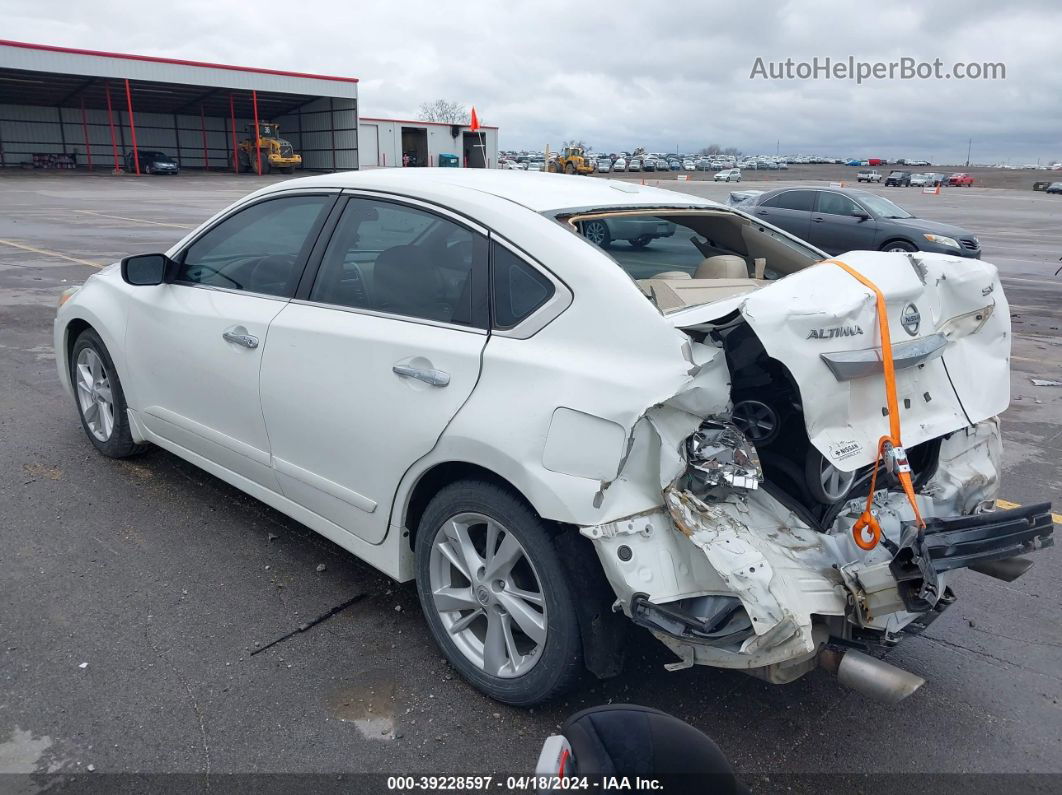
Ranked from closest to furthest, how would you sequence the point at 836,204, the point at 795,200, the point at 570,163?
the point at 836,204 → the point at 795,200 → the point at 570,163

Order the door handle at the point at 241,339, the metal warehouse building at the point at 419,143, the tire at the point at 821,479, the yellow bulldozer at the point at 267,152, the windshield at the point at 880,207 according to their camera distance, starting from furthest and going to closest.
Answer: the metal warehouse building at the point at 419,143
the yellow bulldozer at the point at 267,152
the windshield at the point at 880,207
the door handle at the point at 241,339
the tire at the point at 821,479

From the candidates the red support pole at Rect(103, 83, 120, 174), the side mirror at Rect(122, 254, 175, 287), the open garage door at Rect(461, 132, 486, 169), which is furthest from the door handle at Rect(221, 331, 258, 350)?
the open garage door at Rect(461, 132, 486, 169)

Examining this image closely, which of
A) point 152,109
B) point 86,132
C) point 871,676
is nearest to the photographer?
point 871,676

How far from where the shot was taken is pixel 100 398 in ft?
15.2

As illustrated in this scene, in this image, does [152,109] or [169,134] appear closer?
[152,109]

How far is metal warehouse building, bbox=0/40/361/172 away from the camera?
41.5m

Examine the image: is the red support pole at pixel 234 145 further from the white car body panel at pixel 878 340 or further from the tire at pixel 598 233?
the white car body panel at pixel 878 340

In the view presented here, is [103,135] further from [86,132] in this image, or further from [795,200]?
[795,200]

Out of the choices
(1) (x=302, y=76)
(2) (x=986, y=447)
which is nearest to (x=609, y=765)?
(2) (x=986, y=447)

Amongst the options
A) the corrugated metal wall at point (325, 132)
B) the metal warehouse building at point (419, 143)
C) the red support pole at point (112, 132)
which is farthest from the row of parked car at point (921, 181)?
the red support pole at point (112, 132)

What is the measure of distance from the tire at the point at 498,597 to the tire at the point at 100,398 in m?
2.43

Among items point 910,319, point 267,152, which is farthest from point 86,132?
point 910,319

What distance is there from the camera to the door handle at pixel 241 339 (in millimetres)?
3418

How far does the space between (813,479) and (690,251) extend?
1.49m
